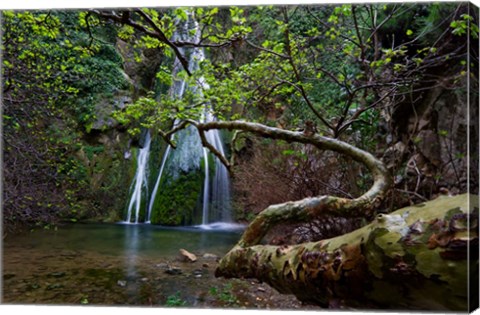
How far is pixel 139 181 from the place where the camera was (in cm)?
373

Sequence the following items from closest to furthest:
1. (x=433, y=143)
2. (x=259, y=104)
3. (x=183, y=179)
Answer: (x=433, y=143) → (x=259, y=104) → (x=183, y=179)

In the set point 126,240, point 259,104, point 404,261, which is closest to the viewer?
point 404,261

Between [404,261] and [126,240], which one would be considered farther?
[126,240]

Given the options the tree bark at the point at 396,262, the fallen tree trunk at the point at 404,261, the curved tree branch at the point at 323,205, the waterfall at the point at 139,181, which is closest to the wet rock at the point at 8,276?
the waterfall at the point at 139,181

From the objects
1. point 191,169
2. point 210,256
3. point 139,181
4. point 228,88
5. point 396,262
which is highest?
point 228,88

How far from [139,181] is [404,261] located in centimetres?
289

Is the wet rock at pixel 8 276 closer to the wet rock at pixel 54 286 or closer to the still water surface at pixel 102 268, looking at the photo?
the still water surface at pixel 102 268

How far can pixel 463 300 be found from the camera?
4.24ft

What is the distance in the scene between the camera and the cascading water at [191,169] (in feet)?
11.0

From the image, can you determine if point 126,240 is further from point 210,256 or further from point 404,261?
point 404,261

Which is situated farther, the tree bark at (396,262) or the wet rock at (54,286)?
the wet rock at (54,286)

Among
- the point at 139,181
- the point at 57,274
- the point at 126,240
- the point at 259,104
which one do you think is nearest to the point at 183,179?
the point at 139,181

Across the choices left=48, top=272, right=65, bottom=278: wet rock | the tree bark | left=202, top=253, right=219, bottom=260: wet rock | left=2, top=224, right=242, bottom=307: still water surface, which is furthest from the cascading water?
the tree bark

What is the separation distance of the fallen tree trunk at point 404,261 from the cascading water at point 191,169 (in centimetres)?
187
